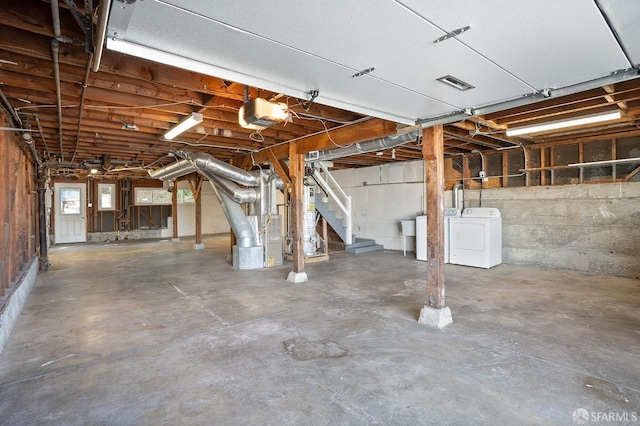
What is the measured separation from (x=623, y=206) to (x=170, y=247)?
1051 cm

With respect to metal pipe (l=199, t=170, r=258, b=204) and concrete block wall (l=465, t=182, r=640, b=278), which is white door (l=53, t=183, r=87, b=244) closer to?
metal pipe (l=199, t=170, r=258, b=204)

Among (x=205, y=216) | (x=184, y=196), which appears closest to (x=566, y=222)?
(x=205, y=216)

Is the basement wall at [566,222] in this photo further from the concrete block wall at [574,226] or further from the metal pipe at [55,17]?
the metal pipe at [55,17]

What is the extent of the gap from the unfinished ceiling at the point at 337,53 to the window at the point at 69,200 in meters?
9.33

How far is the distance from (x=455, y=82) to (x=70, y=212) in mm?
13081

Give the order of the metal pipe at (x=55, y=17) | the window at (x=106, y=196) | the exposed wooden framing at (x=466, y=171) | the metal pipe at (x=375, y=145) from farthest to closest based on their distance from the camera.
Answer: the window at (x=106, y=196) < the exposed wooden framing at (x=466, y=171) < the metal pipe at (x=375, y=145) < the metal pipe at (x=55, y=17)

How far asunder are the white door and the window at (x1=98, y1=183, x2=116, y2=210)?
0.45m

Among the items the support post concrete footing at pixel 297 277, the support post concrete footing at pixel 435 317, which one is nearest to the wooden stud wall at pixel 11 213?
the support post concrete footing at pixel 297 277

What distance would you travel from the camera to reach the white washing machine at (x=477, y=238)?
6191 mm

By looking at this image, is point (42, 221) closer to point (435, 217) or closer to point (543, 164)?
point (435, 217)

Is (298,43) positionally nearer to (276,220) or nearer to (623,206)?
(276,220)

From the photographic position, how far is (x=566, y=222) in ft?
19.8

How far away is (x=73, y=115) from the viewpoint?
398 cm

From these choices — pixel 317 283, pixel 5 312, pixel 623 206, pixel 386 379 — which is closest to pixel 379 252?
pixel 317 283
